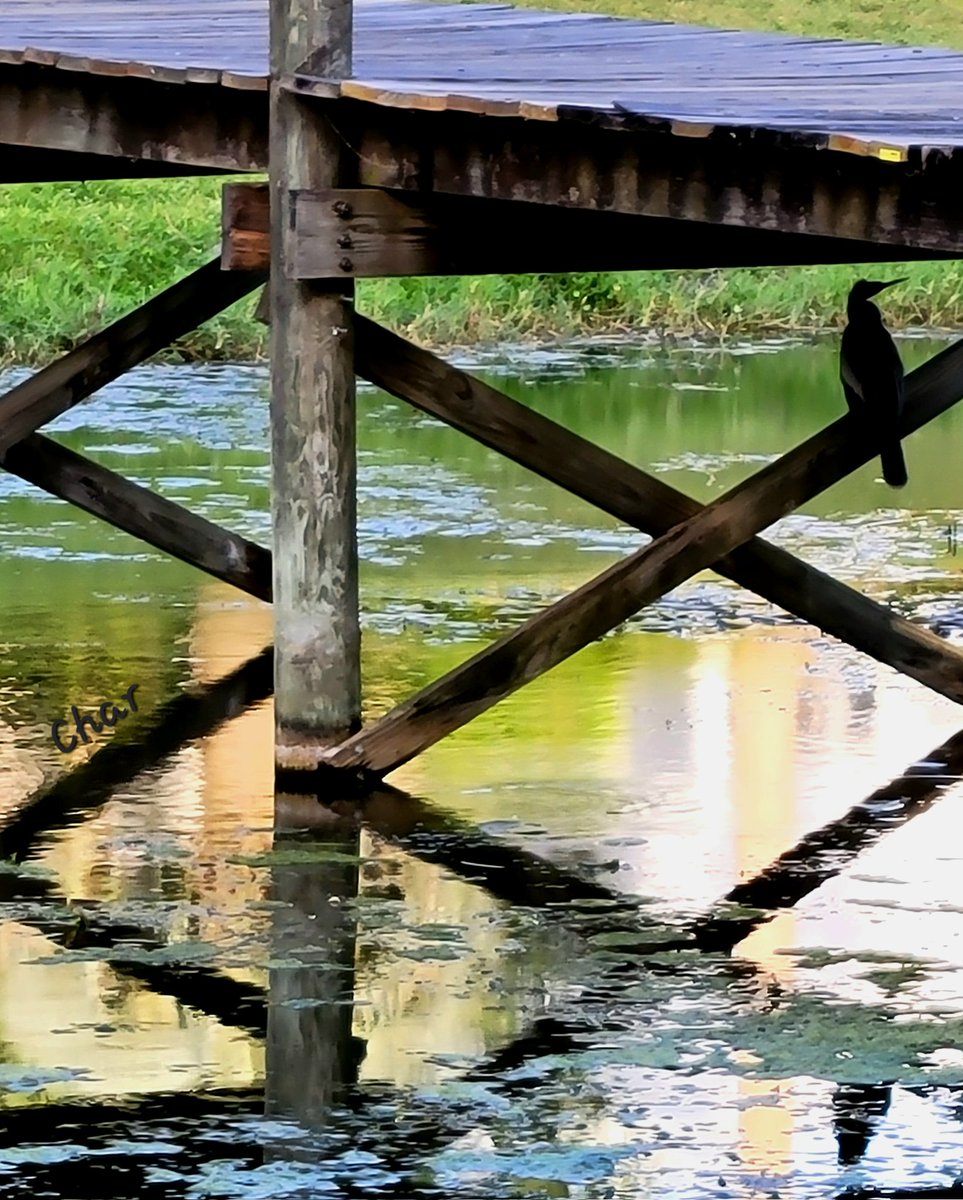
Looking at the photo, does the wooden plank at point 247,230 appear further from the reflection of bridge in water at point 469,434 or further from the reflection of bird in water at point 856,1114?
the reflection of bird in water at point 856,1114

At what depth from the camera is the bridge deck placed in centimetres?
661

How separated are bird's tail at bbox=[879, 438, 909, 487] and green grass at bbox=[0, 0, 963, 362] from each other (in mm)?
10014

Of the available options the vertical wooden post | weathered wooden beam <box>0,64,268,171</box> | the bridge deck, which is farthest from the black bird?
weathered wooden beam <box>0,64,268,171</box>

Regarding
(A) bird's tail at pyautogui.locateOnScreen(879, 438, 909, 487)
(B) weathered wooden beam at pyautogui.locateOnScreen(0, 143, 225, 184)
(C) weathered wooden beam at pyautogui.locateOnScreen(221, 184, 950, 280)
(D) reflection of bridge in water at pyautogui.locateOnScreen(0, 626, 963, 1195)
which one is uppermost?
(B) weathered wooden beam at pyautogui.locateOnScreen(0, 143, 225, 184)

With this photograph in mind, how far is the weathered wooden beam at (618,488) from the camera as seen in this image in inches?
295

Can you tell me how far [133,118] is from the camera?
25.3 feet

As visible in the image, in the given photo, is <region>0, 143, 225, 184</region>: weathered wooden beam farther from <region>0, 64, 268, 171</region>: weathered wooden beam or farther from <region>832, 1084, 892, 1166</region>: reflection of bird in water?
<region>832, 1084, 892, 1166</region>: reflection of bird in water

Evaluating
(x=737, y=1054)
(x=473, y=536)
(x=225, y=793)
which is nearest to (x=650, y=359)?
(x=473, y=536)

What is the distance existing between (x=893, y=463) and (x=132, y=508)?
288 cm

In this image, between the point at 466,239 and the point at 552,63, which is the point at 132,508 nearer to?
the point at 552,63

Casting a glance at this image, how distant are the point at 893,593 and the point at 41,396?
3.24 metres

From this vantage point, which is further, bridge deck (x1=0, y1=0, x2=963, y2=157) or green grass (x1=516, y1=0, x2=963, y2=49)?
green grass (x1=516, y1=0, x2=963, y2=49)

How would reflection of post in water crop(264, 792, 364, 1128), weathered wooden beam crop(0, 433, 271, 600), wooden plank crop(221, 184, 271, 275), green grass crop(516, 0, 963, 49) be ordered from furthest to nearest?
green grass crop(516, 0, 963, 49) < weathered wooden beam crop(0, 433, 271, 600) < wooden plank crop(221, 184, 271, 275) < reflection of post in water crop(264, 792, 364, 1128)

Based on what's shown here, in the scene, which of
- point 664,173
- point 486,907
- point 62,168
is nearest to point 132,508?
point 62,168
